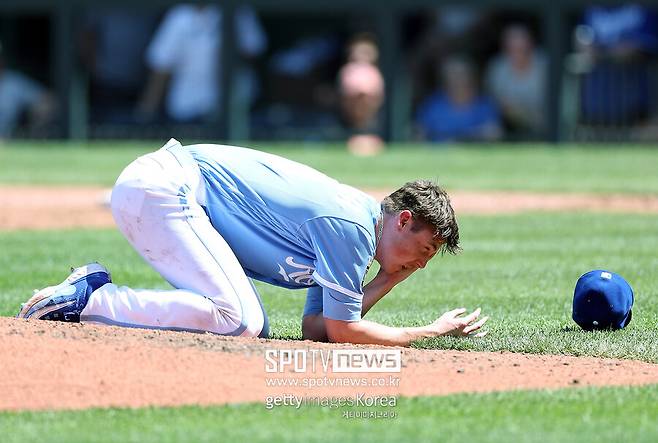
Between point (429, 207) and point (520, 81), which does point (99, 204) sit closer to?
point (429, 207)

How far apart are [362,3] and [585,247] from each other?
10.4 metres

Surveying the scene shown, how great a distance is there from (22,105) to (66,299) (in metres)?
16.3

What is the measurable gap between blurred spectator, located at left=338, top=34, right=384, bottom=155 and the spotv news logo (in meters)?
13.5

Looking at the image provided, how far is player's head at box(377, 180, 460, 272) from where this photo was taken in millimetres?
5531

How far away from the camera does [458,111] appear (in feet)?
66.6

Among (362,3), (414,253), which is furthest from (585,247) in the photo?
(362,3)

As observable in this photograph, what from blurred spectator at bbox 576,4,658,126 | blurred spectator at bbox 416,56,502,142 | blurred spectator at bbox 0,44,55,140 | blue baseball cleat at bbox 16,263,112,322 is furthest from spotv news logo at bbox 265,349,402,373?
blurred spectator at bbox 0,44,55,140

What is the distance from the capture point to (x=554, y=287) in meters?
8.18

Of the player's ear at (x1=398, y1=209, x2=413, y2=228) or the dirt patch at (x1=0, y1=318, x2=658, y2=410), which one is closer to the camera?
the dirt patch at (x1=0, y1=318, x2=658, y2=410)

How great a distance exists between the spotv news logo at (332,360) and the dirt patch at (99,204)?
6.67m

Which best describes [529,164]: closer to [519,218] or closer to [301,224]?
[519,218]

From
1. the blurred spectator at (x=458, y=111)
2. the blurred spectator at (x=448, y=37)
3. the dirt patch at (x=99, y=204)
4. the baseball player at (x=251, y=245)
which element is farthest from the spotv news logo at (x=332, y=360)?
the blurred spectator at (x=448, y=37)

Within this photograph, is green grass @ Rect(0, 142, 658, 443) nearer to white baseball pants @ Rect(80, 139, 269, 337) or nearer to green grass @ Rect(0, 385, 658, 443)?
green grass @ Rect(0, 385, 658, 443)

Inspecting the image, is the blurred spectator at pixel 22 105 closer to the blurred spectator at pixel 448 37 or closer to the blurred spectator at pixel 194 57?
the blurred spectator at pixel 194 57
